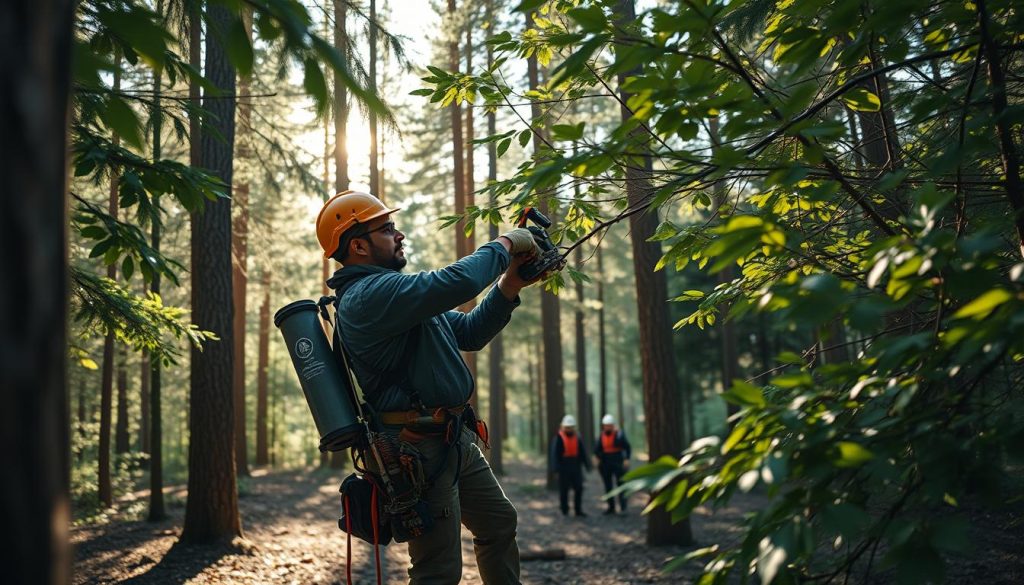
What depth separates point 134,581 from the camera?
6.77 meters

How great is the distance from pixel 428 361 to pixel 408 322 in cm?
30

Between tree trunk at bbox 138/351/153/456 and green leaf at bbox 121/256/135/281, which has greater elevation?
green leaf at bbox 121/256/135/281

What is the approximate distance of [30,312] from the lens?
927 mm

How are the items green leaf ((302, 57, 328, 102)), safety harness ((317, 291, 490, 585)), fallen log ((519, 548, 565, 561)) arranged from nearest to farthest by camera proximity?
green leaf ((302, 57, 328, 102)), safety harness ((317, 291, 490, 585)), fallen log ((519, 548, 565, 561))

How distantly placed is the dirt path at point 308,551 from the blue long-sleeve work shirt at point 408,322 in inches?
121

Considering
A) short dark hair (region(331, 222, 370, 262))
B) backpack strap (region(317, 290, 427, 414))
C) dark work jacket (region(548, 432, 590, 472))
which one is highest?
short dark hair (region(331, 222, 370, 262))

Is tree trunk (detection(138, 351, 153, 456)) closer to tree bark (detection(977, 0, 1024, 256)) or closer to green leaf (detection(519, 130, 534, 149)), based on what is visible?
green leaf (detection(519, 130, 534, 149))

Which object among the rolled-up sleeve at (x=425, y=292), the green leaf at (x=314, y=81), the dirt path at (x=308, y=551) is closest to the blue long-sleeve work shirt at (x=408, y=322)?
the rolled-up sleeve at (x=425, y=292)

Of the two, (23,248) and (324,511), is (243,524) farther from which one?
(23,248)

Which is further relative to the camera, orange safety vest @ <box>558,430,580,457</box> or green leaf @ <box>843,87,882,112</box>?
orange safety vest @ <box>558,430,580,457</box>

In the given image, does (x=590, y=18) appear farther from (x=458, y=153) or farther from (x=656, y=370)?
(x=458, y=153)

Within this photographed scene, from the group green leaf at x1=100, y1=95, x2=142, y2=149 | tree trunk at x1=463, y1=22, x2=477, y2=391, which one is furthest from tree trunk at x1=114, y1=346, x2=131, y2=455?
green leaf at x1=100, y1=95, x2=142, y2=149

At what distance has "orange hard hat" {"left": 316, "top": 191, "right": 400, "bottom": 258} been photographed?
3.76 meters

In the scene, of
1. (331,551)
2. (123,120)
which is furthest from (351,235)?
(331,551)
